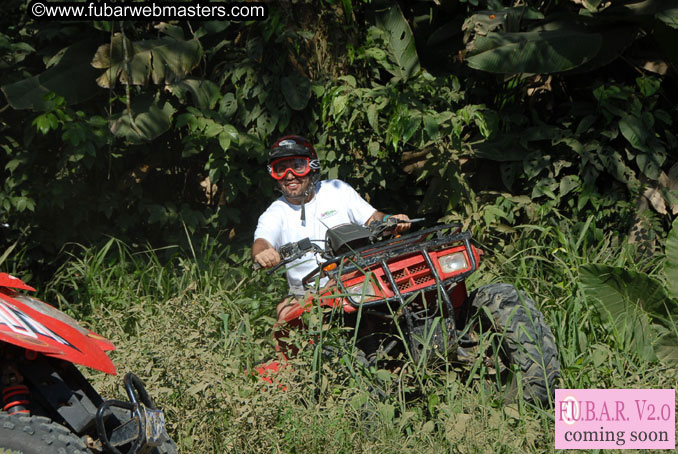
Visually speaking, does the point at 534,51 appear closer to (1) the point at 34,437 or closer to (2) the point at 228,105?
(2) the point at 228,105

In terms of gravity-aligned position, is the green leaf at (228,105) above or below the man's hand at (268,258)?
above

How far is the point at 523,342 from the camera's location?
11.6ft

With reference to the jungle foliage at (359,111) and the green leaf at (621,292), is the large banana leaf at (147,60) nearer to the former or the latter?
the jungle foliage at (359,111)

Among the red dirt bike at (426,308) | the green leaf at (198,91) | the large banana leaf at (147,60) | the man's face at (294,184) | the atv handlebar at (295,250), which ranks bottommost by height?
the red dirt bike at (426,308)

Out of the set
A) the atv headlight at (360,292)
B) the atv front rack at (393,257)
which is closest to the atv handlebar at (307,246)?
the atv front rack at (393,257)

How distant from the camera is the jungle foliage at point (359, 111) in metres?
5.29

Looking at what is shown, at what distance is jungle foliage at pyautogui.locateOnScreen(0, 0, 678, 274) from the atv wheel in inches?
114

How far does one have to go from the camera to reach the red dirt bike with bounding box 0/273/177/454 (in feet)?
8.02

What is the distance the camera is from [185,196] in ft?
21.5

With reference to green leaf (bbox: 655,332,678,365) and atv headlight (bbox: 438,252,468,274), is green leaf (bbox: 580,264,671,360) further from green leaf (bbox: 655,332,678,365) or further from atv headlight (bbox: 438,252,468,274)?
atv headlight (bbox: 438,252,468,274)

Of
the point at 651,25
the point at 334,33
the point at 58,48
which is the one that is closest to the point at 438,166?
the point at 334,33

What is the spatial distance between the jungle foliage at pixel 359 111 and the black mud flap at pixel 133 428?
267 cm

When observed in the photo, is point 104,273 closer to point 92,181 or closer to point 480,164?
point 92,181

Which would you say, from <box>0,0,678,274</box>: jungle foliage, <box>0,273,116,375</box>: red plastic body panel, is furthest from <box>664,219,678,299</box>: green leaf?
<box>0,273,116,375</box>: red plastic body panel
